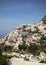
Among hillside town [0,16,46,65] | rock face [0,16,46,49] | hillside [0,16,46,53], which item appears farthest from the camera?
rock face [0,16,46,49]

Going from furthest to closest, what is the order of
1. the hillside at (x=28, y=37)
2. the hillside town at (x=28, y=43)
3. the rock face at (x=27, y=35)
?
the rock face at (x=27, y=35) → the hillside at (x=28, y=37) → the hillside town at (x=28, y=43)

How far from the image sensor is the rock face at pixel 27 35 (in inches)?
1148

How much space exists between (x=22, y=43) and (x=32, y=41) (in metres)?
1.37

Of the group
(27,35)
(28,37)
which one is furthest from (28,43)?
(27,35)

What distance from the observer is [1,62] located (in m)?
20.2

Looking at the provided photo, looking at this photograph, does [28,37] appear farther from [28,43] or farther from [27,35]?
[28,43]

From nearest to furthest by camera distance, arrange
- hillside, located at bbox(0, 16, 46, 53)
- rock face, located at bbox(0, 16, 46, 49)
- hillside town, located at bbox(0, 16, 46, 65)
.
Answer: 1. hillside town, located at bbox(0, 16, 46, 65)
2. hillside, located at bbox(0, 16, 46, 53)
3. rock face, located at bbox(0, 16, 46, 49)

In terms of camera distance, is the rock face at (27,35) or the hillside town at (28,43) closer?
the hillside town at (28,43)

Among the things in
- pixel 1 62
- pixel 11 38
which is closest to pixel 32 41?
pixel 11 38

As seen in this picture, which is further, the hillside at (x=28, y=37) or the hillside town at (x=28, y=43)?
the hillside at (x=28, y=37)

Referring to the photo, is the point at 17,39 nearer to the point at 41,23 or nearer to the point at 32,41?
the point at 32,41

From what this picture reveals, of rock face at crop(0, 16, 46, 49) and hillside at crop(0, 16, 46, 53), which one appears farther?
rock face at crop(0, 16, 46, 49)

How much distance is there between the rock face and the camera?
1148 inches

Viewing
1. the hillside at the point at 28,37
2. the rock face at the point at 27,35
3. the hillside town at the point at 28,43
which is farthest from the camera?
the rock face at the point at 27,35
